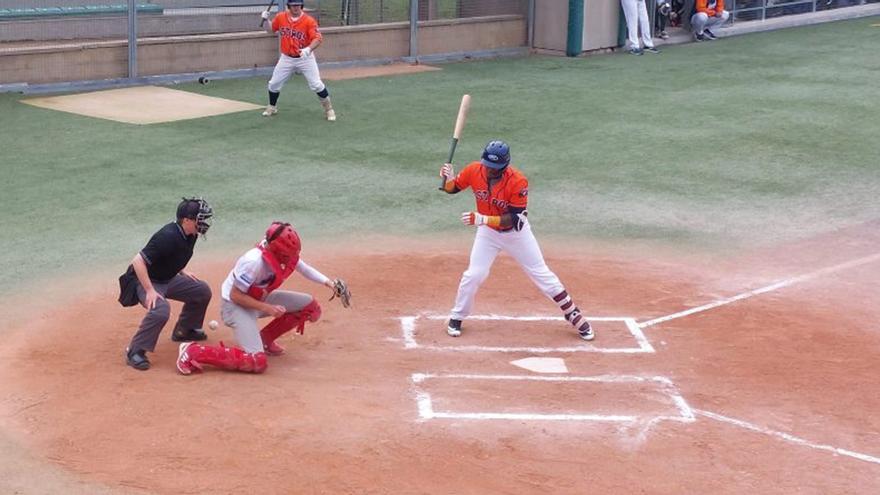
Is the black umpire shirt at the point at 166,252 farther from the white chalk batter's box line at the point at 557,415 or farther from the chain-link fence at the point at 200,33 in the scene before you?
the chain-link fence at the point at 200,33

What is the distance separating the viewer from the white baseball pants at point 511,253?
1105 centimetres

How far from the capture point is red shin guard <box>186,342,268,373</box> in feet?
32.4

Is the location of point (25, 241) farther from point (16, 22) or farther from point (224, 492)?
point (16, 22)

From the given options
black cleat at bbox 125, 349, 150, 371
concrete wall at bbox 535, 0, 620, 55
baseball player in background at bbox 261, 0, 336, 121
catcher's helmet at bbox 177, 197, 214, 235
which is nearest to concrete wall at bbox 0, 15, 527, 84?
concrete wall at bbox 535, 0, 620, 55

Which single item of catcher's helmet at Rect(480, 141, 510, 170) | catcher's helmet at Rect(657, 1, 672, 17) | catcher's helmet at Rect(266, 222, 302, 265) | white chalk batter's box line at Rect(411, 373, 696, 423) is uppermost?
catcher's helmet at Rect(657, 1, 672, 17)

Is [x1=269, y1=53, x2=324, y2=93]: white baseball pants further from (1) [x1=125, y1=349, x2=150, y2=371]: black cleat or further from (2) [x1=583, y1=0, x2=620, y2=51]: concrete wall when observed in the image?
(1) [x1=125, y1=349, x2=150, y2=371]: black cleat

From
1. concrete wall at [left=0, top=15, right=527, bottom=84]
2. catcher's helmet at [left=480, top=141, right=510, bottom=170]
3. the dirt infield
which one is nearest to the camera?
the dirt infield

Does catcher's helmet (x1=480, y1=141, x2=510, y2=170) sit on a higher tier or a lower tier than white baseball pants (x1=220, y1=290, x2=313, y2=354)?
higher

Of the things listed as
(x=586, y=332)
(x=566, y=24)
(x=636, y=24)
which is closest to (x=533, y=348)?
(x=586, y=332)

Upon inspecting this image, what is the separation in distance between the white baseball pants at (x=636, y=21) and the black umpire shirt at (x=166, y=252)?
709 inches

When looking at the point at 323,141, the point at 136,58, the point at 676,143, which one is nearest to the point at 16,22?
the point at 136,58

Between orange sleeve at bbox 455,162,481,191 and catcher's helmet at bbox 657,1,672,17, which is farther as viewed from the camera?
catcher's helmet at bbox 657,1,672,17

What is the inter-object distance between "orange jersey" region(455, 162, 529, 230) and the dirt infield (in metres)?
1.14

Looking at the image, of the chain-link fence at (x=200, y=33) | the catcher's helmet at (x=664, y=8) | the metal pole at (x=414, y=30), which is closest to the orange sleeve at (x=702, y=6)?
the catcher's helmet at (x=664, y=8)
